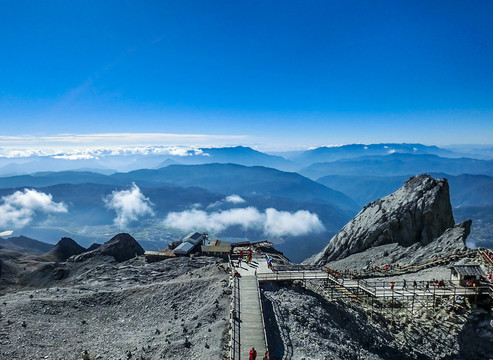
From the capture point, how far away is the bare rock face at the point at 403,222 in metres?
71.2

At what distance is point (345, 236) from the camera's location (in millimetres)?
79312

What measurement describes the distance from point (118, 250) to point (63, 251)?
45.9 meters

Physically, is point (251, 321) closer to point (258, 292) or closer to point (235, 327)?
point (235, 327)

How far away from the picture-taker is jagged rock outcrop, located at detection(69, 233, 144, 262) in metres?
66.9

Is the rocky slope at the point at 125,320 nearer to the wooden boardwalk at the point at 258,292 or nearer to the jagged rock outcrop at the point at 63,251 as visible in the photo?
the wooden boardwalk at the point at 258,292

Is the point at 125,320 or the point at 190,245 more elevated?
the point at 125,320

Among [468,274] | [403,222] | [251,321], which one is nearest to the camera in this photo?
[251,321]

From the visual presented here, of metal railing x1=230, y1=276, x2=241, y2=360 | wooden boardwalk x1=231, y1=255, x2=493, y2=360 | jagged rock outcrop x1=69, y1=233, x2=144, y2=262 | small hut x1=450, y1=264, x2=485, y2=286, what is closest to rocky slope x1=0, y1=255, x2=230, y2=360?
metal railing x1=230, y1=276, x2=241, y2=360

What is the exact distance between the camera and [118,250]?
235 feet

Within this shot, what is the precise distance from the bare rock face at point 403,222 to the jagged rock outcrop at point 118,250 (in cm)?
4607

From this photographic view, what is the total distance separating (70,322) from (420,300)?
3877 cm

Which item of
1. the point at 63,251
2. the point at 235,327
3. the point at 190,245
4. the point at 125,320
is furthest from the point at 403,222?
the point at 63,251

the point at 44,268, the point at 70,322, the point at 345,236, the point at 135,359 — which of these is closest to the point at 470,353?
the point at 135,359

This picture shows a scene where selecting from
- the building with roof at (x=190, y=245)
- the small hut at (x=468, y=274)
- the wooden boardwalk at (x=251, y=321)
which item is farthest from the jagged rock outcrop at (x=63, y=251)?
the small hut at (x=468, y=274)
